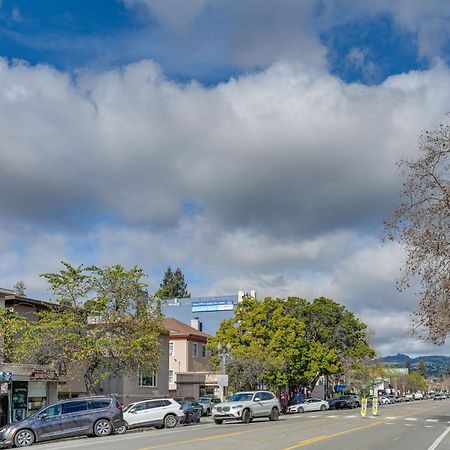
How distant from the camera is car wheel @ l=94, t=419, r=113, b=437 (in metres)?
27.1

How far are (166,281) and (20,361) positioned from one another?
3388 inches

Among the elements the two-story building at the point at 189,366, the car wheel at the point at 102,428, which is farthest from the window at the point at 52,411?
the two-story building at the point at 189,366

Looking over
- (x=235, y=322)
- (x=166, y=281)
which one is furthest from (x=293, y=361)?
(x=166, y=281)

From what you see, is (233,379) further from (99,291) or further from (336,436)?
(336,436)

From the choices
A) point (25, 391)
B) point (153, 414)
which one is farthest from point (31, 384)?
point (153, 414)

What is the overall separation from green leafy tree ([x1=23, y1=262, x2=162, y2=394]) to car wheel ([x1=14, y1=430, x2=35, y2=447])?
371 inches

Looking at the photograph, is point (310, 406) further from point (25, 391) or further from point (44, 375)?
point (25, 391)

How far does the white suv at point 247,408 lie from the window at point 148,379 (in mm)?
16762

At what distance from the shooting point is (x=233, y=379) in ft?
184

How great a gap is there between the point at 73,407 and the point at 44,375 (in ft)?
29.6

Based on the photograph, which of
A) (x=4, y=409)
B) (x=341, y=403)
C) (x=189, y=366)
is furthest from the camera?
(x=341, y=403)

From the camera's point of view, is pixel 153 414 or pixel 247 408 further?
pixel 247 408

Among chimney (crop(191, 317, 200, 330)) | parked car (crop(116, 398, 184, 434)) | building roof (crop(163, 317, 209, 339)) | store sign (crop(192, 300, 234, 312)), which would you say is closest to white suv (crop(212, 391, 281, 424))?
parked car (crop(116, 398, 184, 434))

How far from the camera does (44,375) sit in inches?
1378
